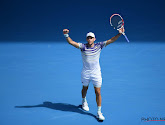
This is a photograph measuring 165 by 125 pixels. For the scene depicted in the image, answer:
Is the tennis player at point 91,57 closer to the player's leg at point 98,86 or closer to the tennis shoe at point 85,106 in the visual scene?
the player's leg at point 98,86

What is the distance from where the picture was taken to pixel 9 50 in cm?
822

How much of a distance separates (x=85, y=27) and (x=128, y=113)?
17.7 feet

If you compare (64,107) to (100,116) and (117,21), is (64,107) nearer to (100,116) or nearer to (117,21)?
(100,116)

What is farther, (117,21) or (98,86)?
(117,21)

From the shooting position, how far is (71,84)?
5.86m

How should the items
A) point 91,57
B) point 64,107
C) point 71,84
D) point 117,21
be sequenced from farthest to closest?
point 71,84 → point 64,107 → point 117,21 → point 91,57

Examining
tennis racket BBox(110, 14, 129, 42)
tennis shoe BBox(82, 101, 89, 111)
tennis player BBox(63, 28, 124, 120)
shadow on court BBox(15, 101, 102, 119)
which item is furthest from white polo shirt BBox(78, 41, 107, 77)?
shadow on court BBox(15, 101, 102, 119)

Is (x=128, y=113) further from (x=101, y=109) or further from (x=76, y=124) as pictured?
(x=76, y=124)

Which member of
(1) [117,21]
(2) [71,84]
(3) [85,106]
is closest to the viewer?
(1) [117,21]

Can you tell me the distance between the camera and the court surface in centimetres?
460

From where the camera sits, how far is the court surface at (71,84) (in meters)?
4.60

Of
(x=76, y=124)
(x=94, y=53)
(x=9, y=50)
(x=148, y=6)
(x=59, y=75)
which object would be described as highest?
(x=148, y=6)

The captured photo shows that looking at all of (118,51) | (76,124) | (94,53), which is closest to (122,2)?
(118,51)

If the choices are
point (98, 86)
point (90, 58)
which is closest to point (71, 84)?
point (98, 86)
